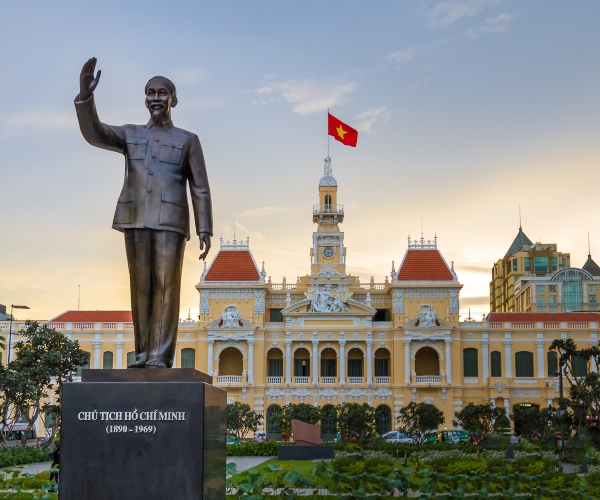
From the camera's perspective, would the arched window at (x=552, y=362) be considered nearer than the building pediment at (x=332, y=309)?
No

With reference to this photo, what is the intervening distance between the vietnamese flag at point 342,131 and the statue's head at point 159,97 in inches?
1759

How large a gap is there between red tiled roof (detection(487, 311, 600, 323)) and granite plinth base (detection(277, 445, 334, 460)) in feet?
101

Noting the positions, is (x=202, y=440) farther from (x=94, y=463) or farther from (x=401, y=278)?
A: (x=401, y=278)

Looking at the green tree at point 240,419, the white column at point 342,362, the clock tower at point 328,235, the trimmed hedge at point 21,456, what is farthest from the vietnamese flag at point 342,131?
the trimmed hedge at point 21,456

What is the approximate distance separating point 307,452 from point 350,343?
26.2m

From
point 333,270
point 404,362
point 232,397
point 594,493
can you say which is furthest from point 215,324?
point 594,493

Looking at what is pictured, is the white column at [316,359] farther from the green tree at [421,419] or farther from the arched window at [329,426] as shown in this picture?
the green tree at [421,419]

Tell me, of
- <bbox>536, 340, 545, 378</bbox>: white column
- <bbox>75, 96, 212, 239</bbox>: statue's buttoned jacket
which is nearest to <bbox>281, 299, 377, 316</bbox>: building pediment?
<bbox>536, 340, 545, 378</bbox>: white column

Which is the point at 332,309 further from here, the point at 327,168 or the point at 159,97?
the point at 159,97

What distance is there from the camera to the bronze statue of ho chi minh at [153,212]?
909 centimetres

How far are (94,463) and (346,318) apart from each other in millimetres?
51281

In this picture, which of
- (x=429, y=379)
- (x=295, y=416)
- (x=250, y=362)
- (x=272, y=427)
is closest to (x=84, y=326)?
(x=250, y=362)

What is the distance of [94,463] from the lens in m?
8.27

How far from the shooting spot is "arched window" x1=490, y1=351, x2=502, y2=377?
59.8m
